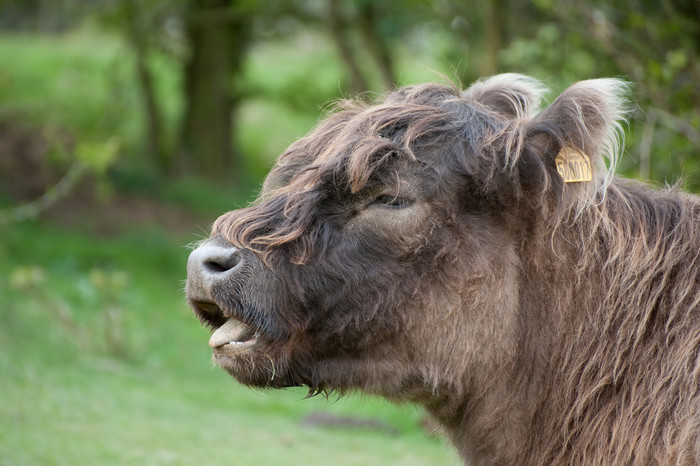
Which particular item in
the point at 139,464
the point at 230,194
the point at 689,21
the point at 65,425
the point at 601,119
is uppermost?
the point at 230,194

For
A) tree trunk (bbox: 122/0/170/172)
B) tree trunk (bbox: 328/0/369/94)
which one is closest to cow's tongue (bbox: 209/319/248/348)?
tree trunk (bbox: 328/0/369/94)

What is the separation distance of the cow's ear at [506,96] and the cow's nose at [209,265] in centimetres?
157

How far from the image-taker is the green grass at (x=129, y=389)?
22.4ft

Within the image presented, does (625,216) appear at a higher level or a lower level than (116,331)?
lower

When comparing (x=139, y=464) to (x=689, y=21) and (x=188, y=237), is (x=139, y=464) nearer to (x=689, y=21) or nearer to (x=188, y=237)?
(x=689, y=21)

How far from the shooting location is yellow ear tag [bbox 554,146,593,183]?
12.3 feet

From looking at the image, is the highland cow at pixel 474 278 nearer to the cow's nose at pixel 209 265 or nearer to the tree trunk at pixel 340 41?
the cow's nose at pixel 209 265

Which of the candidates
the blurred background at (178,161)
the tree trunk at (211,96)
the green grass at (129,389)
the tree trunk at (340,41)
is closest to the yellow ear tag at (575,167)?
the blurred background at (178,161)

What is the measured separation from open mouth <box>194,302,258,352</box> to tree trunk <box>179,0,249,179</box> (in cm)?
1457

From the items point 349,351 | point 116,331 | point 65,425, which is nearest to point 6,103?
point 116,331

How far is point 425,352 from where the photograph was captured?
3.82m

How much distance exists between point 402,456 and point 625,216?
4122 millimetres

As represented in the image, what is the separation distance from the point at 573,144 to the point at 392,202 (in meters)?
0.88

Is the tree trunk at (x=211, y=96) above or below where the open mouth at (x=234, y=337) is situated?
above
